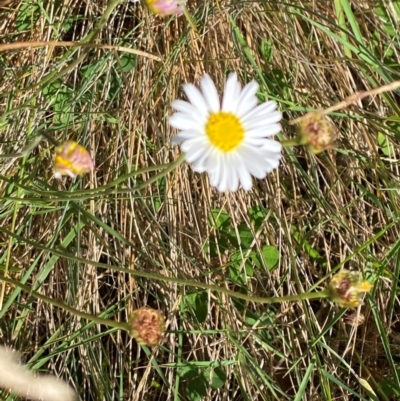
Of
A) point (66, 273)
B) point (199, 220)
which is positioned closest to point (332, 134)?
point (199, 220)

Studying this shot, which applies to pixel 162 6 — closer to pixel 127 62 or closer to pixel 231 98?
pixel 231 98

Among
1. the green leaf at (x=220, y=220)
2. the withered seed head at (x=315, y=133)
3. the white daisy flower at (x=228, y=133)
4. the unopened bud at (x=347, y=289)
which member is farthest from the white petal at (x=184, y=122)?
the green leaf at (x=220, y=220)

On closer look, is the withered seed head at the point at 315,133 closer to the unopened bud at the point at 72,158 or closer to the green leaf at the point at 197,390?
the unopened bud at the point at 72,158

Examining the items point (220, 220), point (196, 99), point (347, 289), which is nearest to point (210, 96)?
point (196, 99)

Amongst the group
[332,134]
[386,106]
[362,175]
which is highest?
[386,106]

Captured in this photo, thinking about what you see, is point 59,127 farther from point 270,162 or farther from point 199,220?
point 270,162

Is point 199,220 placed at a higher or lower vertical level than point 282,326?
higher
